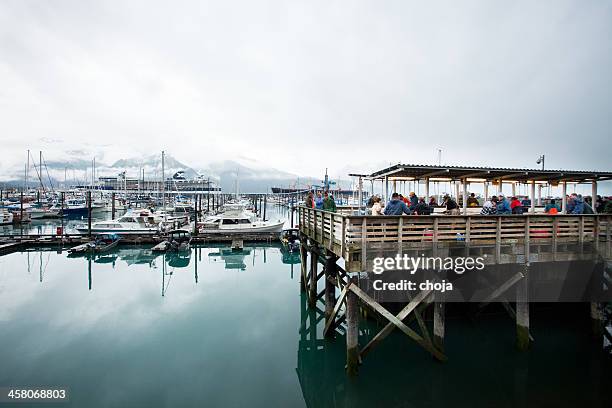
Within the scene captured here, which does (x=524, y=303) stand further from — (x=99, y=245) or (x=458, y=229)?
(x=99, y=245)

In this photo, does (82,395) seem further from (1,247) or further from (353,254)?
(1,247)

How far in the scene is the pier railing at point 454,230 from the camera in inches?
340

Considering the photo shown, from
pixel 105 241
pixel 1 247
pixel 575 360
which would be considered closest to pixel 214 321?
Result: pixel 575 360

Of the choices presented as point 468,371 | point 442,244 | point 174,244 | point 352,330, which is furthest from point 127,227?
point 468,371

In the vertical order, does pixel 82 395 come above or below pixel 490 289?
below

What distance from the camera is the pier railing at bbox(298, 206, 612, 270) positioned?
8.64 metres

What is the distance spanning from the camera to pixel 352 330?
9.24 metres

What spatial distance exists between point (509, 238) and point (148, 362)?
13.2m

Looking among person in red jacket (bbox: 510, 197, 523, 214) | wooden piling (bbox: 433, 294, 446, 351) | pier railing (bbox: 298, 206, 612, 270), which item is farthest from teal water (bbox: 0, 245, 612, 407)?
person in red jacket (bbox: 510, 197, 523, 214)

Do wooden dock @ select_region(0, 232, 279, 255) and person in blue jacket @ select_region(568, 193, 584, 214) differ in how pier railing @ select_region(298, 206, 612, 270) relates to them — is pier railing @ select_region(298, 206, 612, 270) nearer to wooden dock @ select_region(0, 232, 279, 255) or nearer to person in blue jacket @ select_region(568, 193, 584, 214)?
person in blue jacket @ select_region(568, 193, 584, 214)

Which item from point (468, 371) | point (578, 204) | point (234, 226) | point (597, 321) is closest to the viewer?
point (468, 371)

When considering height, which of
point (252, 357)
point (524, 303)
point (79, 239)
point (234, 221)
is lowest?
point (252, 357)

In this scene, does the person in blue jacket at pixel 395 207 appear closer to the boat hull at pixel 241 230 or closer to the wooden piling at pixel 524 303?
the wooden piling at pixel 524 303

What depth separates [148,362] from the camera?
11.0 meters
